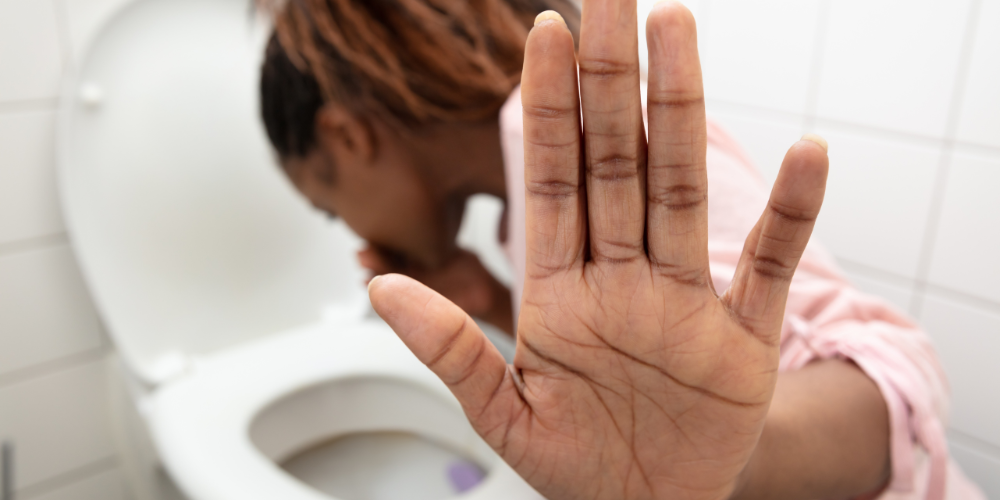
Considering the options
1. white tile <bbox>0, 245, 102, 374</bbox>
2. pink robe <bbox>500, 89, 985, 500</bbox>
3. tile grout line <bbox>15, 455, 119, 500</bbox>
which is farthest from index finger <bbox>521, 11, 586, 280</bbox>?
tile grout line <bbox>15, 455, 119, 500</bbox>

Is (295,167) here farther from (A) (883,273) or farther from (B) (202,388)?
(A) (883,273)

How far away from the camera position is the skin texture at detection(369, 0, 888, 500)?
25 cm

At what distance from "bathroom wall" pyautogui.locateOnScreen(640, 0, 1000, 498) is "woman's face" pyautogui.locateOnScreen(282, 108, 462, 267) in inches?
13.9

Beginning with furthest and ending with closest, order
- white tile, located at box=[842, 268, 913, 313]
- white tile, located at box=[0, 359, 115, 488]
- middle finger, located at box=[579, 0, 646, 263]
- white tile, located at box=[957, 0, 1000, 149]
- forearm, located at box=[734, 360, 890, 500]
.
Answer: white tile, located at box=[0, 359, 115, 488] → white tile, located at box=[842, 268, 913, 313] → white tile, located at box=[957, 0, 1000, 149] → forearm, located at box=[734, 360, 890, 500] → middle finger, located at box=[579, 0, 646, 263]

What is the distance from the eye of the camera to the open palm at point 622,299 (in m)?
0.25

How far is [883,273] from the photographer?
0.64 m

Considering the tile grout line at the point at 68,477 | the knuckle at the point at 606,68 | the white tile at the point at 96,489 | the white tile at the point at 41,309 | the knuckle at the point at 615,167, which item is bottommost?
the white tile at the point at 96,489

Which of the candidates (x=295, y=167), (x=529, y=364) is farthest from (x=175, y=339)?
(x=529, y=364)

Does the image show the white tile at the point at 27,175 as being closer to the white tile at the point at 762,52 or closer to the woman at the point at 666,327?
the woman at the point at 666,327

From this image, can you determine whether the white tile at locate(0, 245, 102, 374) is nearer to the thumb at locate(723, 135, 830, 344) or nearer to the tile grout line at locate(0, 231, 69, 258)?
the tile grout line at locate(0, 231, 69, 258)

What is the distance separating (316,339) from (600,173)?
61 cm

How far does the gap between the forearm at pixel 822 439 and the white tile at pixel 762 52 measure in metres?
0.33

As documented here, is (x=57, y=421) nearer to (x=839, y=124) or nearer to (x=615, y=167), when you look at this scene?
(x=615, y=167)

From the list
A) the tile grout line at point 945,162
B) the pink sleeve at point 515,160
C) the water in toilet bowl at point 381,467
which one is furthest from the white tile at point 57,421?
the tile grout line at point 945,162
